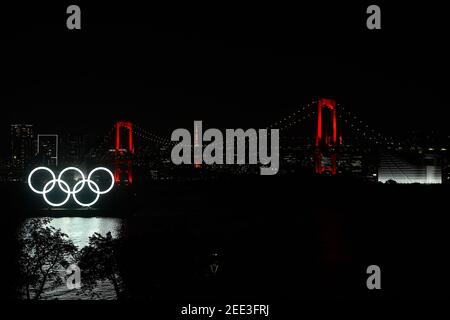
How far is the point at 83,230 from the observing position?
538 inches

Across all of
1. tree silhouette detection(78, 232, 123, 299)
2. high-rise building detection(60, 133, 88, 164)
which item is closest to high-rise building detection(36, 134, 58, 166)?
high-rise building detection(60, 133, 88, 164)

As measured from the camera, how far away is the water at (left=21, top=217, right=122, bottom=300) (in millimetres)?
6914

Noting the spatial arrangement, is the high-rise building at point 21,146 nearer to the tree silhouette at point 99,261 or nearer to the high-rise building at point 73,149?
the high-rise building at point 73,149

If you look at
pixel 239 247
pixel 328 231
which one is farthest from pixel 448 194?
pixel 239 247

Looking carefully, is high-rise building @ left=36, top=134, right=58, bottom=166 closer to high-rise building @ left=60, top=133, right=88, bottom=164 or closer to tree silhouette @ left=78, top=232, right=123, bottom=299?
high-rise building @ left=60, top=133, right=88, bottom=164

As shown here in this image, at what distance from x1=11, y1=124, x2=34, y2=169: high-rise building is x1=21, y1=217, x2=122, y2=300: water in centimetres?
1318

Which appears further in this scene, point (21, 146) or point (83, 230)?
point (21, 146)

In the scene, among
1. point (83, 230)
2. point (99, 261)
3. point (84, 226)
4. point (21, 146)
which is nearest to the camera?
point (99, 261)

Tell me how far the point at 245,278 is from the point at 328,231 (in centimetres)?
684

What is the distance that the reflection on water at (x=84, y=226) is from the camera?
12.4 m

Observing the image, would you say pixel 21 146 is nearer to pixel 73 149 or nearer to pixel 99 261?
pixel 73 149

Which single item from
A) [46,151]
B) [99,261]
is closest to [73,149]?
[46,151]

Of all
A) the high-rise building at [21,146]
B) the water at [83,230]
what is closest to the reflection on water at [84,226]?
the water at [83,230]

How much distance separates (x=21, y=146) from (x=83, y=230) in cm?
1701
